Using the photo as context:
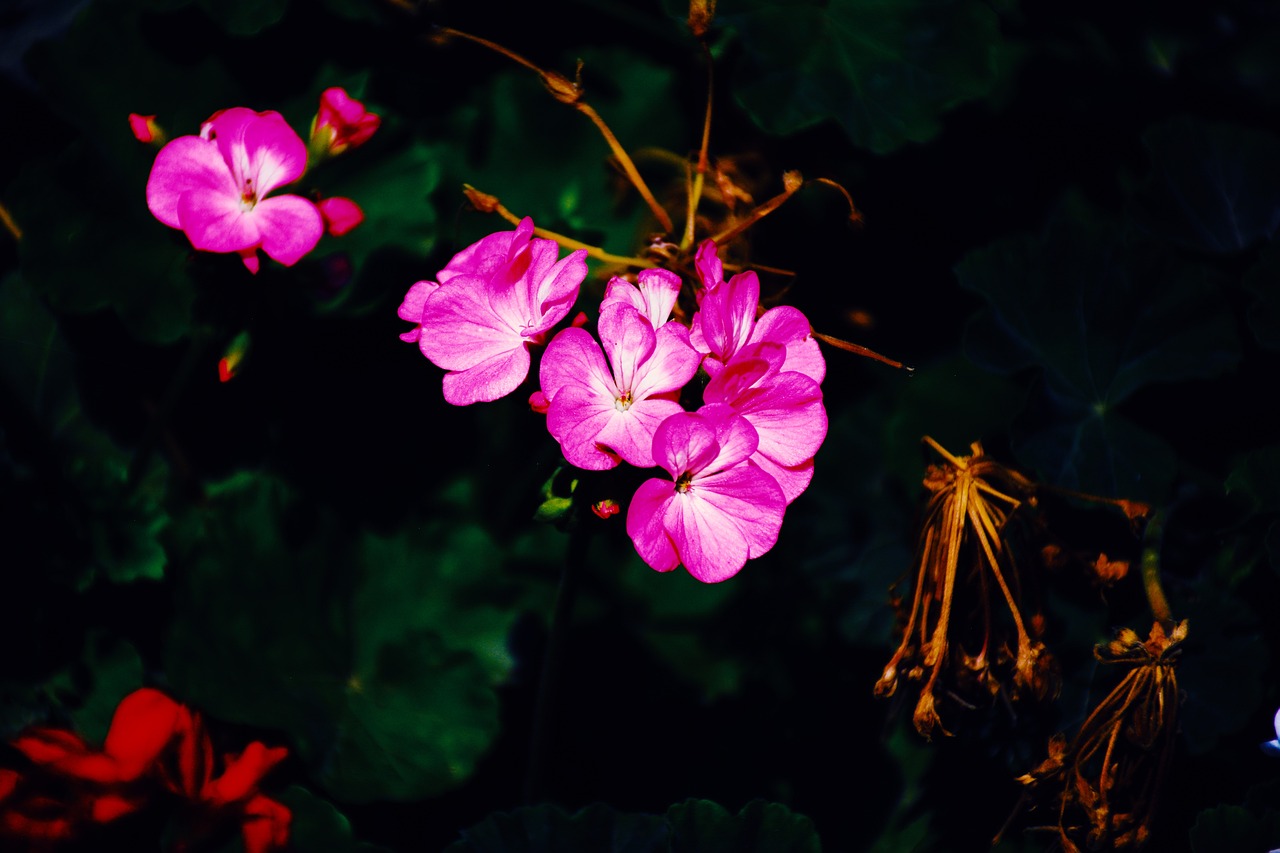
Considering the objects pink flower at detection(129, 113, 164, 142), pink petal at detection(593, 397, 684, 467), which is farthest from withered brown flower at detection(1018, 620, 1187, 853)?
pink flower at detection(129, 113, 164, 142)

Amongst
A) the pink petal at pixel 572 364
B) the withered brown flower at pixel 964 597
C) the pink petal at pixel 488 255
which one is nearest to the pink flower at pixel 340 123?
the pink petal at pixel 488 255

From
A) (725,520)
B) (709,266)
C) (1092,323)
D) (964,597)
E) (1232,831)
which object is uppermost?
(709,266)

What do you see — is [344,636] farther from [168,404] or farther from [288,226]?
[288,226]

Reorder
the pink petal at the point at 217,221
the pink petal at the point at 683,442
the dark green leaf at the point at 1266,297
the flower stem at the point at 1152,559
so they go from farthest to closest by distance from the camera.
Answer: the dark green leaf at the point at 1266,297 < the flower stem at the point at 1152,559 < the pink petal at the point at 217,221 < the pink petal at the point at 683,442

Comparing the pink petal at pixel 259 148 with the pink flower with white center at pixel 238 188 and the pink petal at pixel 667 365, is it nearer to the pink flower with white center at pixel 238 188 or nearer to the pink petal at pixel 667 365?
the pink flower with white center at pixel 238 188

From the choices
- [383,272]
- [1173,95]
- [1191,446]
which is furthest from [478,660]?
[1173,95]

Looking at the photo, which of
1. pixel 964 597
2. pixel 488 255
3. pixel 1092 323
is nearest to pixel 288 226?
pixel 488 255

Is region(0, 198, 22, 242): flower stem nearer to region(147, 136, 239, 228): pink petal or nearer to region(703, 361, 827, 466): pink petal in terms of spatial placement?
region(147, 136, 239, 228): pink petal
